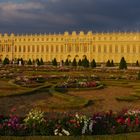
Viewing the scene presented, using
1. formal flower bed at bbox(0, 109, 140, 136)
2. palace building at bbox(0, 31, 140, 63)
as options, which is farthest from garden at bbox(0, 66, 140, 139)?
palace building at bbox(0, 31, 140, 63)

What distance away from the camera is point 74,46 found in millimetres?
64812

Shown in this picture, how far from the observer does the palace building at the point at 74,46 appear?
61.7m

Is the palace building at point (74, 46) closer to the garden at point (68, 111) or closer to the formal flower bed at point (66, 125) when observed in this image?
the garden at point (68, 111)

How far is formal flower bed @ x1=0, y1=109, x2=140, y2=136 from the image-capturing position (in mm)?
5199

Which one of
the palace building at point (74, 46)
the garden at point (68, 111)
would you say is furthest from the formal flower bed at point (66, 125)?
the palace building at point (74, 46)

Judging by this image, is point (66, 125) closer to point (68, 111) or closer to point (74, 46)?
point (68, 111)

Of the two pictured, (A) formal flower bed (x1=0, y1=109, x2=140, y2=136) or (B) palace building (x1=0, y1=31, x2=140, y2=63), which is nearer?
(A) formal flower bed (x1=0, y1=109, x2=140, y2=136)

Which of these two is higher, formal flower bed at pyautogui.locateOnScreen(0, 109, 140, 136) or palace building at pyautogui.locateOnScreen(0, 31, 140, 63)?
palace building at pyautogui.locateOnScreen(0, 31, 140, 63)

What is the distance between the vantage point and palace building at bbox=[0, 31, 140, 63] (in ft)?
202

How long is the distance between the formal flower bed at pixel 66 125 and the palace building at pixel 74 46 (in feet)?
183

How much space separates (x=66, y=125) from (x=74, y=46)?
5971cm

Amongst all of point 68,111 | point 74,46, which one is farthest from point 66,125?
point 74,46

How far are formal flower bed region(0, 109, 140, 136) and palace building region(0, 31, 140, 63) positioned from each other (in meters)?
55.7

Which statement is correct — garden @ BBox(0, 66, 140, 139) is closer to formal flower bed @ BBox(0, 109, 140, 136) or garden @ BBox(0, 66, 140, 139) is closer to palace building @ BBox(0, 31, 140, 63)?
formal flower bed @ BBox(0, 109, 140, 136)
